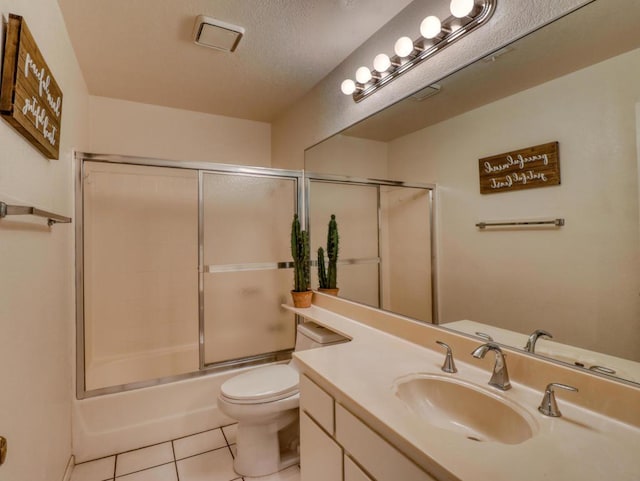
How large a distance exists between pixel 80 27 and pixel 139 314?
200 centimetres

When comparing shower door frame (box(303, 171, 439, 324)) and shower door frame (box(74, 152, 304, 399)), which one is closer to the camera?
shower door frame (box(303, 171, 439, 324))

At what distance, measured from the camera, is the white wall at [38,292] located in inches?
39.5

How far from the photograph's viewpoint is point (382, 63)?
1.71 meters

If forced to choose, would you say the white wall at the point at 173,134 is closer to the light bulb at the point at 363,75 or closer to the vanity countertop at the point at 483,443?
the light bulb at the point at 363,75

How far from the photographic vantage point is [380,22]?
1.75 m

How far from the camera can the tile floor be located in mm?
1713

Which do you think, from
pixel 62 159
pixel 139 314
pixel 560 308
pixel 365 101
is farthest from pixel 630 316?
pixel 139 314

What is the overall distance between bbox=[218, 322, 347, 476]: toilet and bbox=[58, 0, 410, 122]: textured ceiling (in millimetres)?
1717

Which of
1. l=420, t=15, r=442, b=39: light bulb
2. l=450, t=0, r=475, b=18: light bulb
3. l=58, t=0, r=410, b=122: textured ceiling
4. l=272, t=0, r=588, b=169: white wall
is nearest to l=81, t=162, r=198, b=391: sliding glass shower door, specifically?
l=58, t=0, r=410, b=122: textured ceiling

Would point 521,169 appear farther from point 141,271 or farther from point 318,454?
point 141,271

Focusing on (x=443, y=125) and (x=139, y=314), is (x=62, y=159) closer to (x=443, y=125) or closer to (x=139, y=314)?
(x=139, y=314)

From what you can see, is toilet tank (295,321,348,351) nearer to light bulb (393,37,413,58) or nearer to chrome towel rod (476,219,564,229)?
chrome towel rod (476,219,564,229)

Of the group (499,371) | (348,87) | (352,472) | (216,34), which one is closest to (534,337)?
(499,371)

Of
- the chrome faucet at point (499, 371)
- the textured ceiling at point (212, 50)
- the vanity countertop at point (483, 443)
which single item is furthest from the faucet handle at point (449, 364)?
the textured ceiling at point (212, 50)
